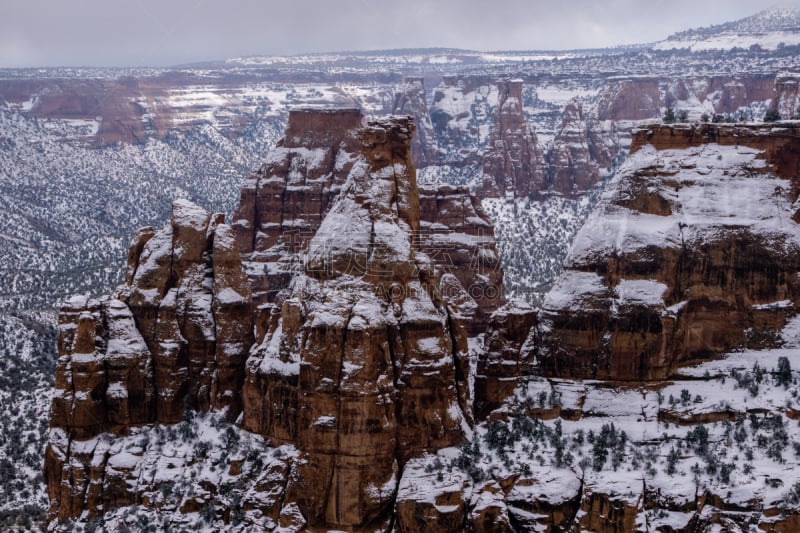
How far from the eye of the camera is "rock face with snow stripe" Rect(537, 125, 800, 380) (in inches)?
3022

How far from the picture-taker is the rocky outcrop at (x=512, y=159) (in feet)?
621

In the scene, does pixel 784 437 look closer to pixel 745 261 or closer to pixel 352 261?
pixel 745 261

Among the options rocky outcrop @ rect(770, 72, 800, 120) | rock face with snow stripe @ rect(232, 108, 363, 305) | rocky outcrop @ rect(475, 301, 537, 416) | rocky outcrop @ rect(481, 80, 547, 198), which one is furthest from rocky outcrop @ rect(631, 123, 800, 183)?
rocky outcrop @ rect(481, 80, 547, 198)

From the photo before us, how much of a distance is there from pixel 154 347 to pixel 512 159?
118 m

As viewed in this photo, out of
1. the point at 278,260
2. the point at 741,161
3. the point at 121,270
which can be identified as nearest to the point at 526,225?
the point at 121,270

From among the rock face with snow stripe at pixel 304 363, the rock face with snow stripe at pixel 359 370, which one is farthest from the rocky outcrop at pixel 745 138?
the rock face with snow stripe at pixel 359 370

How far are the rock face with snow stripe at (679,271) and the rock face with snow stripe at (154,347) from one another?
686 inches

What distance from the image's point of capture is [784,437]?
71688mm

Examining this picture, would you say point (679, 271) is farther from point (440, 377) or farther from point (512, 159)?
point (512, 159)

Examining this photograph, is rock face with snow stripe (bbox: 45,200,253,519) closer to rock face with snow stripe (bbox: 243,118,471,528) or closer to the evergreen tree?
rock face with snow stripe (bbox: 243,118,471,528)

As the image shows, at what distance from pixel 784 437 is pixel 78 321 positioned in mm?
37226

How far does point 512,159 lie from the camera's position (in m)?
193

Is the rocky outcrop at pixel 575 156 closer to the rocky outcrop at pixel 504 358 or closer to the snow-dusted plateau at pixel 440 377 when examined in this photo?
the snow-dusted plateau at pixel 440 377

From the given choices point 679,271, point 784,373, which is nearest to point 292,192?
point 679,271
